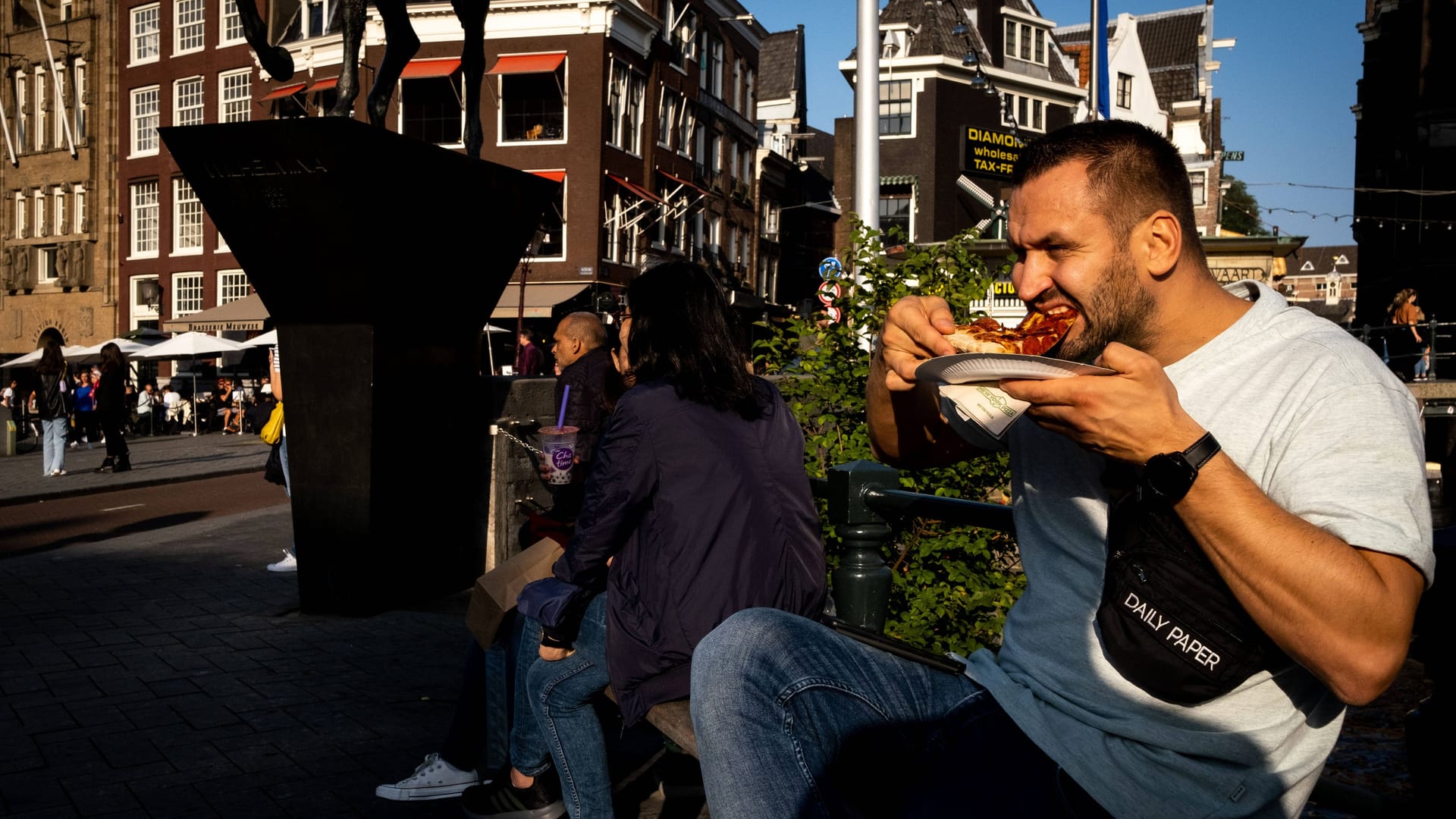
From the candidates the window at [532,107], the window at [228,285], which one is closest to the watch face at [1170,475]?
the window at [532,107]

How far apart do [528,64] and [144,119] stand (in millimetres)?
15620

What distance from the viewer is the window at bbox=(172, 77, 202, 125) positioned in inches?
1486

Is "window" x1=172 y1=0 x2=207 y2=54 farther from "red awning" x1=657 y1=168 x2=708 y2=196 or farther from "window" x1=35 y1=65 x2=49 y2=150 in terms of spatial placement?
"red awning" x1=657 y1=168 x2=708 y2=196

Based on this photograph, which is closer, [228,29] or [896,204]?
[228,29]

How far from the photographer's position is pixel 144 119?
39.2 meters

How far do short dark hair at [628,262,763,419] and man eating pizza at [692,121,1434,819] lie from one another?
3.16 ft

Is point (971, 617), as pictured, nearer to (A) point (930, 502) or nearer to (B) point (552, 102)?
(A) point (930, 502)

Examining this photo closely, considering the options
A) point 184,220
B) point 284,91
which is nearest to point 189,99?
point 184,220

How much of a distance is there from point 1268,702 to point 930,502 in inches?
58.2

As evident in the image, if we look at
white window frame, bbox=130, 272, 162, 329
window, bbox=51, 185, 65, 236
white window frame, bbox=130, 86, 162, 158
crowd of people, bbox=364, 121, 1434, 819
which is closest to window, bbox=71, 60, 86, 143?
window, bbox=51, 185, 65, 236

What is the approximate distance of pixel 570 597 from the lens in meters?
3.12

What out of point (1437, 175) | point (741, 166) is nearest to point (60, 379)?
point (741, 166)

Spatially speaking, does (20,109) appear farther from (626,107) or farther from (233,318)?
(626,107)

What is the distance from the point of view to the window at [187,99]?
37750 millimetres
